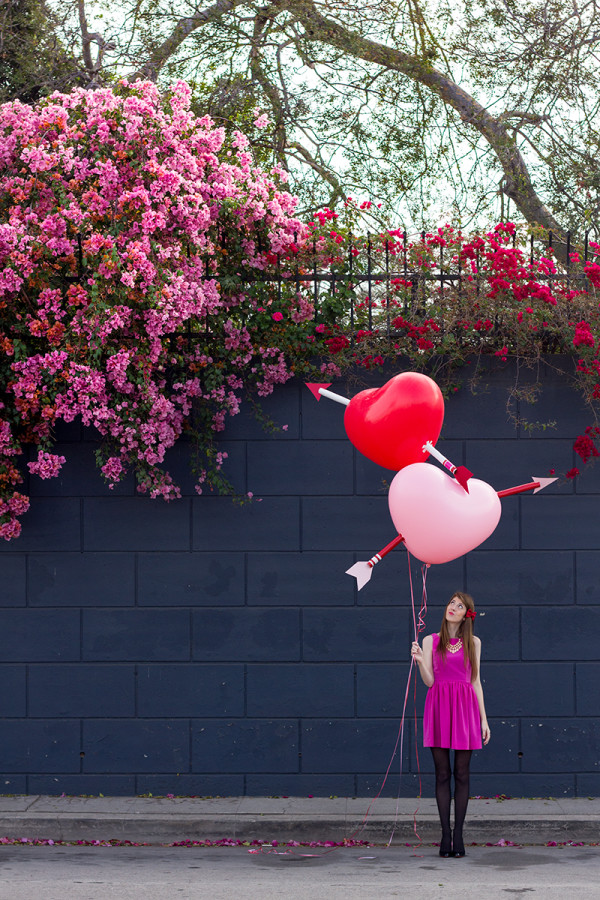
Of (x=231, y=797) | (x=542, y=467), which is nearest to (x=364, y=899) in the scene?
(x=231, y=797)

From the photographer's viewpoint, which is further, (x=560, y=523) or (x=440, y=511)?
(x=560, y=523)

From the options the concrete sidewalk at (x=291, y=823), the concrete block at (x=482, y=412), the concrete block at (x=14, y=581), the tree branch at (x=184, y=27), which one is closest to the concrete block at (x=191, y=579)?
the concrete block at (x=14, y=581)

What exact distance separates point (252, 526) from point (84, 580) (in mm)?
1253

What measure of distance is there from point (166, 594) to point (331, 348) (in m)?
2.09

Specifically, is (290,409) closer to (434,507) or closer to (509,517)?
(509,517)

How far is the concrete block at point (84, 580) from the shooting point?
290 inches

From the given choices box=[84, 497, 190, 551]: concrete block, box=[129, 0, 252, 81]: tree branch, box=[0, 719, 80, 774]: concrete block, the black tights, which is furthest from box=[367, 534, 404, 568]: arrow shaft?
box=[129, 0, 252, 81]: tree branch

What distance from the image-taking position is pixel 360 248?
7.50 m

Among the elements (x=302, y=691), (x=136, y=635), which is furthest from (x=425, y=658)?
(x=136, y=635)

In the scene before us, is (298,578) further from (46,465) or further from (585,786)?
(585,786)

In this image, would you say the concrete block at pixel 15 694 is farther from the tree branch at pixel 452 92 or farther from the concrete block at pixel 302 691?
the tree branch at pixel 452 92

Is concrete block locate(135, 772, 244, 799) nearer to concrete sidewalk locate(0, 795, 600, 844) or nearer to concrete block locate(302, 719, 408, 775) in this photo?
concrete sidewalk locate(0, 795, 600, 844)

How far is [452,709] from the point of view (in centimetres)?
620

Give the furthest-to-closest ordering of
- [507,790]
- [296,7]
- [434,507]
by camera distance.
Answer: [296,7], [507,790], [434,507]
